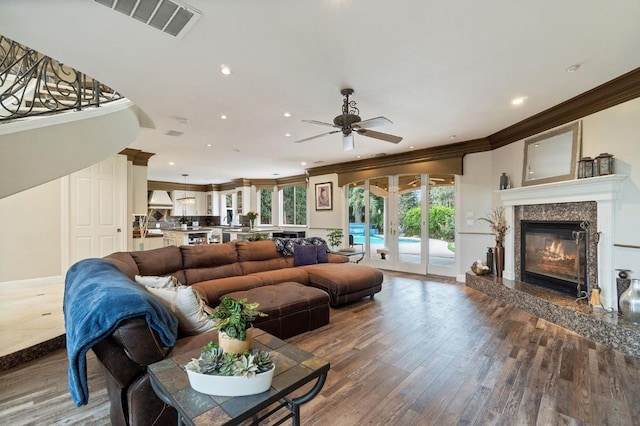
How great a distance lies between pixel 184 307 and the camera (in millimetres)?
2143

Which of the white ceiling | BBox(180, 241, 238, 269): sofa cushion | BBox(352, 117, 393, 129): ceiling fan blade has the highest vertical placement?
the white ceiling

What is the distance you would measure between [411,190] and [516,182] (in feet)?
7.21

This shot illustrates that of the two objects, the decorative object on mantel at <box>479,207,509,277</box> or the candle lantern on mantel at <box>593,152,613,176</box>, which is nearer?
the candle lantern on mantel at <box>593,152,613,176</box>

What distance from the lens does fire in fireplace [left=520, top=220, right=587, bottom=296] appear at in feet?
11.8

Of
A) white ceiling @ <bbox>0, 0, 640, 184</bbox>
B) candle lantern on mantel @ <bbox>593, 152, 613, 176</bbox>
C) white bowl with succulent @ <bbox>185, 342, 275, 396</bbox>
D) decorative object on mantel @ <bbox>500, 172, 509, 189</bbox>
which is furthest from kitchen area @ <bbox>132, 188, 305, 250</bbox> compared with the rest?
candle lantern on mantel @ <bbox>593, 152, 613, 176</bbox>

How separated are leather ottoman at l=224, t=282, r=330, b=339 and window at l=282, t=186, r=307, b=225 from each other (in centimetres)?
633

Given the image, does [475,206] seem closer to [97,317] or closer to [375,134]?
[375,134]

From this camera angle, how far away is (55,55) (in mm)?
2441

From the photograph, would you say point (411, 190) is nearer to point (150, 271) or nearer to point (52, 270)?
point (150, 271)

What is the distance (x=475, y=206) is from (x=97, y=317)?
5.91 meters

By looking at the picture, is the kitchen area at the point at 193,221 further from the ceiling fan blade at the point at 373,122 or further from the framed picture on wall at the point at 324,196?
the ceiling fan blade at the point at 373,122

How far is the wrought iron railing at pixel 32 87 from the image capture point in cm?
293

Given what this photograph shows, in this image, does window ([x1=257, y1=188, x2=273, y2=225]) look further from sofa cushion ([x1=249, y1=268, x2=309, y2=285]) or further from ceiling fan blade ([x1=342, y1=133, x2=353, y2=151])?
ceiling fan blade ([x1=342, y1=133, x2=353, y2=151])

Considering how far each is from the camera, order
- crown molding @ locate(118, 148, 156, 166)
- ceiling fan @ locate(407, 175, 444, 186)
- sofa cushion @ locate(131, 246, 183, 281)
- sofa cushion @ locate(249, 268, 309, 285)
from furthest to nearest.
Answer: ceiling fan @ locate(407, 175, 444, 186) → crown molding @ locate(118, 148, 156, 166) → sofa cushion @ locate(249, 268, 309, 285) → sofa cushion @ locate(131, 246, 183, 281)
